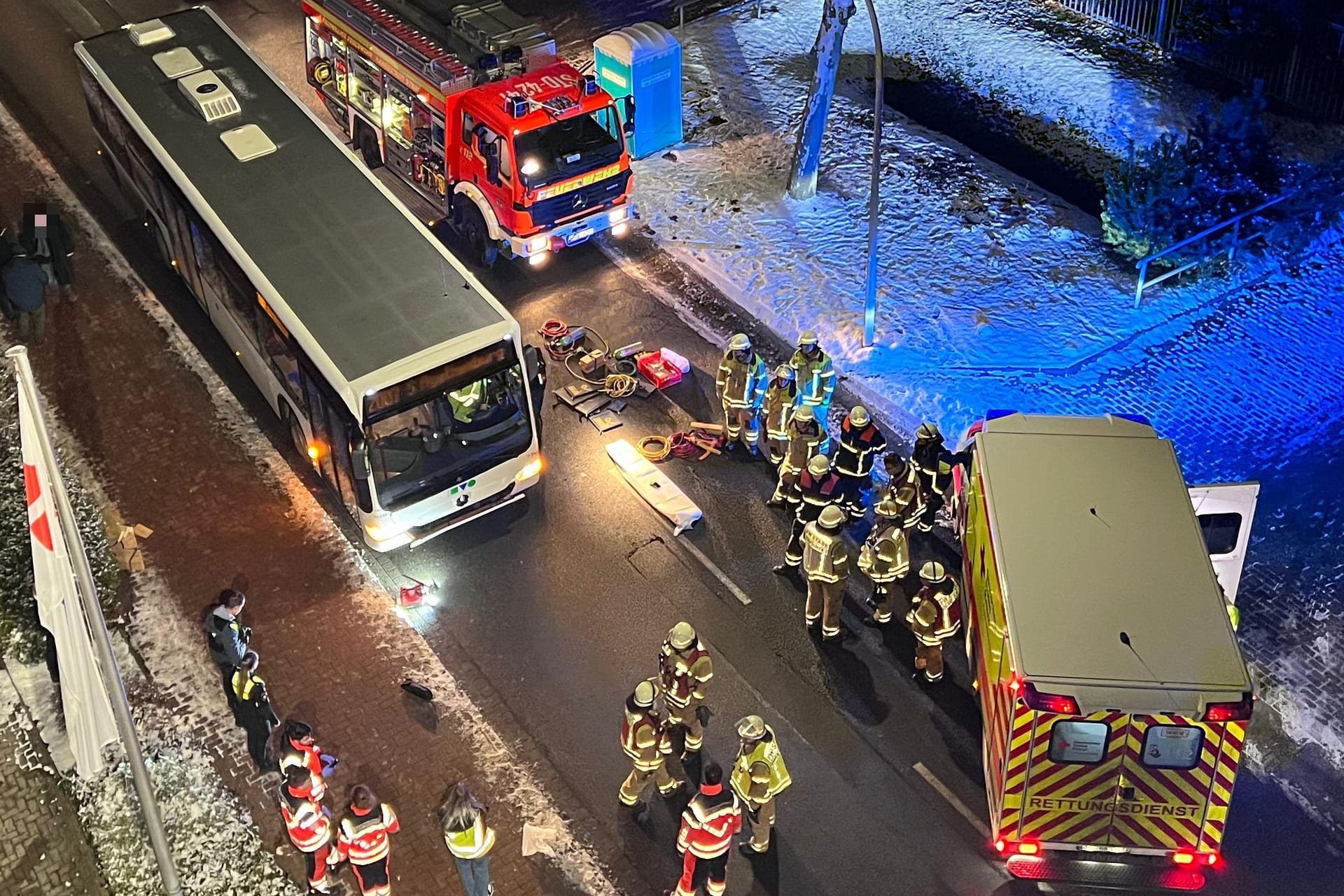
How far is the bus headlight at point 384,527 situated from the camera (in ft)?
44.1

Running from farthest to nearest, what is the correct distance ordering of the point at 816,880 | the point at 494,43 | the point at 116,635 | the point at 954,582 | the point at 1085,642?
the point at 494,43 → the point at 116,635 → the point at 954,582 → the point at 816,880 → the point at 1085,642

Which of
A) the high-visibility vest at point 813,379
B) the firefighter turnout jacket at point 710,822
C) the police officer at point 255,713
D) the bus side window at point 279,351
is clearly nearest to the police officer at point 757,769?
the firefighter turnout jacket at point 710,822

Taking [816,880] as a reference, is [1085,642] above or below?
above

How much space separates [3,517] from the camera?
14.5 m

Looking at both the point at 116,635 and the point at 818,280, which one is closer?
the point at 116,635

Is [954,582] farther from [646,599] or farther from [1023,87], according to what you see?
[1023,87]

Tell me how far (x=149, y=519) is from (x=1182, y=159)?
13457 mm

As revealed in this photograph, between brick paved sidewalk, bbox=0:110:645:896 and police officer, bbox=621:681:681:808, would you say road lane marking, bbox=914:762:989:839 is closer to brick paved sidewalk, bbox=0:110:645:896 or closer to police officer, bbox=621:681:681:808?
police officer, bbox=621:681:681:808

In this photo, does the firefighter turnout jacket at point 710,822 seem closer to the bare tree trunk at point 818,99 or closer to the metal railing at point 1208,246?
the metal railing at point 1208,246

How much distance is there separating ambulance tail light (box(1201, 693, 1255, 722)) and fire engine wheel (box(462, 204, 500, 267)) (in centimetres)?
1132

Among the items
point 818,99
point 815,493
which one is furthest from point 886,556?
point 818,99

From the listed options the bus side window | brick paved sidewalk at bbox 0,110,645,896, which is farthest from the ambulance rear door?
the bus side window

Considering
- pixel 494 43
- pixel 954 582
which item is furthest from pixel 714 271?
pixel 954 582

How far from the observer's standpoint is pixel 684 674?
37.9 feet
